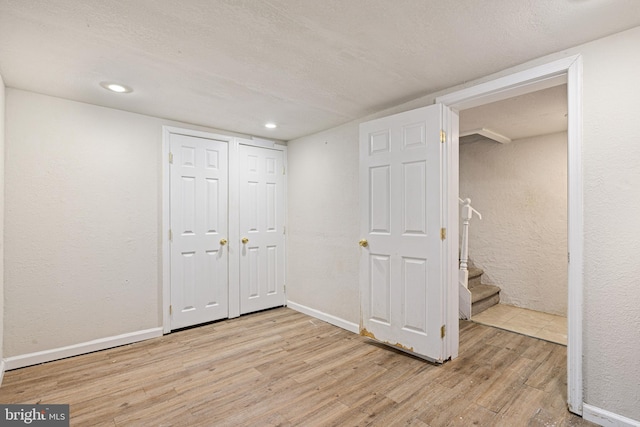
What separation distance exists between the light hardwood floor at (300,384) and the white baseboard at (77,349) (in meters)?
0.07

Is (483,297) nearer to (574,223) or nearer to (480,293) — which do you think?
(480,293)

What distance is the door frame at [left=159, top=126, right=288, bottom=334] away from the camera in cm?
324

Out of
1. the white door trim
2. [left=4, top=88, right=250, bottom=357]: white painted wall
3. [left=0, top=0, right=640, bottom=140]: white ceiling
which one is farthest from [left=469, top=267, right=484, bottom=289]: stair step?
[left=4, top=88, right=250, bottom=357]: white painted wall

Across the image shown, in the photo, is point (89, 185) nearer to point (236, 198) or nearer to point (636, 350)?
point (236, 198)

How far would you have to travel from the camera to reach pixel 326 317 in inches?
143

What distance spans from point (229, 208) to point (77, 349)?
194 centimetres

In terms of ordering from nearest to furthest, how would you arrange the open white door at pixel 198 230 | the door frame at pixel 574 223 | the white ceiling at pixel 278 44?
the white ceiling at pixel 278 44 < the door frame at pixel 574 223 < the open white door at pixel 198 230

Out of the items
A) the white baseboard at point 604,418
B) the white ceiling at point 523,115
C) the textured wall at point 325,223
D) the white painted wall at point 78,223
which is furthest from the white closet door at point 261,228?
the white baseboard at point 604,418

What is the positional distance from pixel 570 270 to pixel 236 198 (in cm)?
326

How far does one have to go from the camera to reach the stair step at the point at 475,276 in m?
4.24

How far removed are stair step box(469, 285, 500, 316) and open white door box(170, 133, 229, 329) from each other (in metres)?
3.08

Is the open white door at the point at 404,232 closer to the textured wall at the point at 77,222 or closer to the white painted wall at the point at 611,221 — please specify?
the white painted wall at the point at 611,221

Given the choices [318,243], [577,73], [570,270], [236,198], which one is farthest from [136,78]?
[570,270]

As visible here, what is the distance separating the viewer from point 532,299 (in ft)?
13.1
